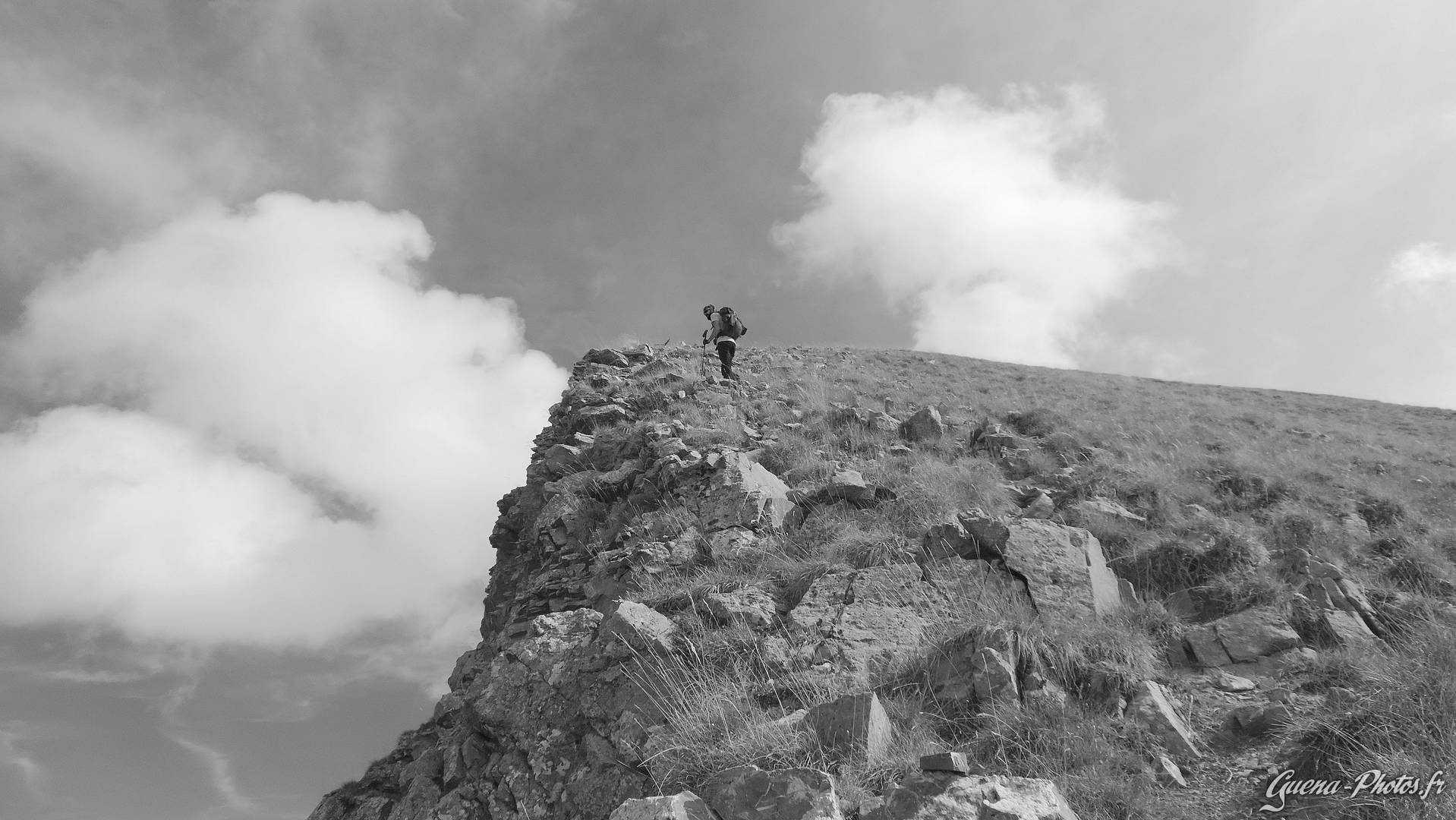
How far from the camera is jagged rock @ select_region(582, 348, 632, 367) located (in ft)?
61.3

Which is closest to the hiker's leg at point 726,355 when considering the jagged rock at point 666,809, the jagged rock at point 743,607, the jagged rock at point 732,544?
the jagged rock at point 732,544

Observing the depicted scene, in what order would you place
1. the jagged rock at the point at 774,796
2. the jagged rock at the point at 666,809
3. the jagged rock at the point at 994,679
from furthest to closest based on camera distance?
the jagged rock at the point at 994,679 → the jagged rock at the point at 666,809 → the jagged rock at the point at 774,796

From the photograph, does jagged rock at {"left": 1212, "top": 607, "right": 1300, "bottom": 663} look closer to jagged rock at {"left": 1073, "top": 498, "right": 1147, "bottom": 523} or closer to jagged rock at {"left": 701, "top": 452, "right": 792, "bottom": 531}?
jagged rock at {"left": 1073, "top": 498, "right": 1147, "bottom": 523}

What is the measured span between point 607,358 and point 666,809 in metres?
15.8

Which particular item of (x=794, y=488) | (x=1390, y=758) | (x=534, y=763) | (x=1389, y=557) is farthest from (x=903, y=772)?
(x=1389, y=557)

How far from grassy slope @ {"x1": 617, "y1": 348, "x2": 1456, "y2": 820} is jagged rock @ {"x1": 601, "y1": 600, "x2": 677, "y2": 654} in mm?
223

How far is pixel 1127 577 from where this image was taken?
7.06 metres

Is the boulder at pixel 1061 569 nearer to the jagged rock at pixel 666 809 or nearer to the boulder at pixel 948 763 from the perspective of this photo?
the boulder at pixel 948 763

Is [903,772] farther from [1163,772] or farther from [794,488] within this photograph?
[794,488]

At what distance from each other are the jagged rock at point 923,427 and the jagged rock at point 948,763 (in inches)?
328

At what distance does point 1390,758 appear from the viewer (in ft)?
11.5

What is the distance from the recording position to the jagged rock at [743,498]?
808cm

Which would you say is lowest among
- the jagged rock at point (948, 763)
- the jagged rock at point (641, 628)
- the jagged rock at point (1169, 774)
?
the jagged rock at point (1169, 774)

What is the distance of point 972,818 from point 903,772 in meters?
0.67
